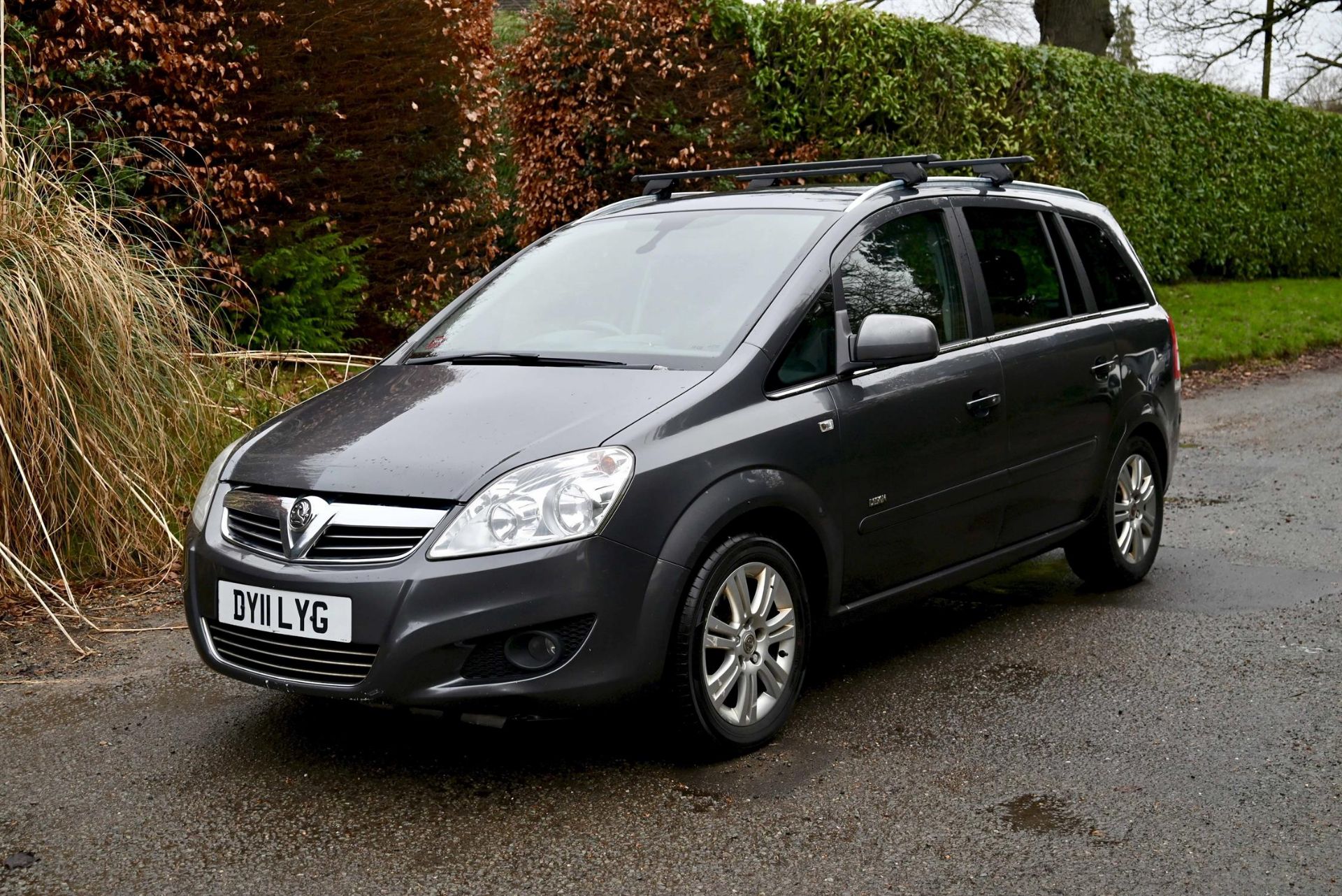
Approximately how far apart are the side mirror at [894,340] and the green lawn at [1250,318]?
10.5m

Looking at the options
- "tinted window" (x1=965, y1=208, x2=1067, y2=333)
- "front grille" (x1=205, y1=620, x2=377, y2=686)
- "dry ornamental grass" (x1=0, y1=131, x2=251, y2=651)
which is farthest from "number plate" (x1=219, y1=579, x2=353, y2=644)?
"tinted window" (x1=965, y1=208, x2=1067, y2=333)

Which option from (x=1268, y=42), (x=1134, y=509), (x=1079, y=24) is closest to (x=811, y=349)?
(x=1134, y=509)

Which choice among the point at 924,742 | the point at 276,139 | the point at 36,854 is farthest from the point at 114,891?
the point at 276,139

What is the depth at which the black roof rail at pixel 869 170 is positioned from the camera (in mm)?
5074

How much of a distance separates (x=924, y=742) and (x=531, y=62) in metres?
9.45

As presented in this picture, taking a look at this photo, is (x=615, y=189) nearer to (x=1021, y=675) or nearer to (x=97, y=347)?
(x=97, y=347)

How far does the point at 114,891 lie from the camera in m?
3.21

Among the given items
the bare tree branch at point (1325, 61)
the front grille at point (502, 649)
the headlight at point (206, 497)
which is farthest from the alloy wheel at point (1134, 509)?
the bare tree branch at point (1325, 61)

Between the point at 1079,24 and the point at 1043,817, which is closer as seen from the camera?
the point at 1043,817

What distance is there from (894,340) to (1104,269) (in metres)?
2.13

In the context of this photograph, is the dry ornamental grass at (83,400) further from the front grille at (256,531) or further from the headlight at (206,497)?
the front grille at (256,531)

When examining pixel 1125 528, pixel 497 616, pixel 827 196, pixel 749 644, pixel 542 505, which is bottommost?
pixel 1125 528

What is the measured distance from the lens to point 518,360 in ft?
14.7

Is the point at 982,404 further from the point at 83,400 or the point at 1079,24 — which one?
the point at 1079,24
